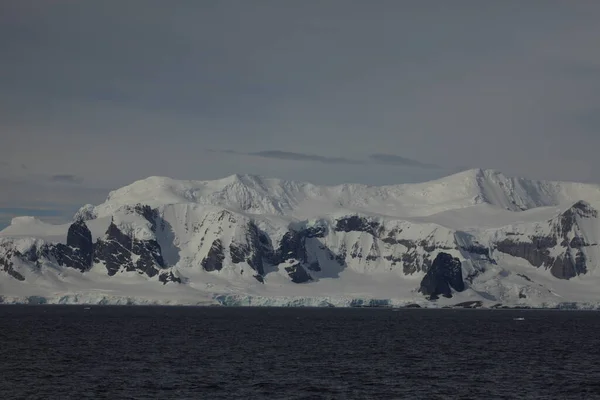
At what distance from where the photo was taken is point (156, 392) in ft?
411

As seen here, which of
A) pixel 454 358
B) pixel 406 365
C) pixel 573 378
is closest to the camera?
pixel 573 378

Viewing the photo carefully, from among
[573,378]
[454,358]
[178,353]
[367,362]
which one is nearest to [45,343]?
[178,353]

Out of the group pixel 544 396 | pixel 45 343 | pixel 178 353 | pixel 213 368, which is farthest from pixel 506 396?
pixel 45 343

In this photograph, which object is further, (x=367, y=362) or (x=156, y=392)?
(x=367, y=362)

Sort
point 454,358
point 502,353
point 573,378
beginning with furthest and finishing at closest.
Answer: point 502,353, point 454,358, point 573,378

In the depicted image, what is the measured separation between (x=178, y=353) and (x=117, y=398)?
59.0 meters

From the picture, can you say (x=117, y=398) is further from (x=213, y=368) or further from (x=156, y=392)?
(x=213, y=368)

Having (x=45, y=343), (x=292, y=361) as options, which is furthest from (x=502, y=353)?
(x=45, y=343)

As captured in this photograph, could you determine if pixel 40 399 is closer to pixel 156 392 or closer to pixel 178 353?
pixel 156 392

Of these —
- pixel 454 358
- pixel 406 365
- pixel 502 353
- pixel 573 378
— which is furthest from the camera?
→ pixel 502 353

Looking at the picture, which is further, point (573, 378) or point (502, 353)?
point (502, 353)

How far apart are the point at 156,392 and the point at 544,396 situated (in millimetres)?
50338

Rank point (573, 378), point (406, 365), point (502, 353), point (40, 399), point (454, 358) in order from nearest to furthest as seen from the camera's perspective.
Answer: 1. point (40, 399)
2. point (573, 378)
3. point (406, 365)
4. point (454, 358)
5. point (502, 353)

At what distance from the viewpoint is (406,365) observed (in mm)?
161875
